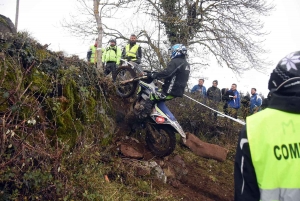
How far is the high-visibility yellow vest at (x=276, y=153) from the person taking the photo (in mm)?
1929

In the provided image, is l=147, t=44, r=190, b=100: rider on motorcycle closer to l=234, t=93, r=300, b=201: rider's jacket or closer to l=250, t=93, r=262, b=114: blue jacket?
l=250, t=93, r=262, b=114: blue jacket

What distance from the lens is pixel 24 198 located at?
388 cm

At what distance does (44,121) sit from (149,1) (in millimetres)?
13130

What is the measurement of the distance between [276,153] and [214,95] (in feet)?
31.0

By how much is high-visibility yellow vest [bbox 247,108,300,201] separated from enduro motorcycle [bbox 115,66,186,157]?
197 inches

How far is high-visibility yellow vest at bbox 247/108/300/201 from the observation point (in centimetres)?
193

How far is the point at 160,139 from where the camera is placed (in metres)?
7.25

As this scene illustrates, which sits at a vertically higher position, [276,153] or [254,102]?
[254,102]

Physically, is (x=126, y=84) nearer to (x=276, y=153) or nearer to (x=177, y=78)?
(x=177, y=78)

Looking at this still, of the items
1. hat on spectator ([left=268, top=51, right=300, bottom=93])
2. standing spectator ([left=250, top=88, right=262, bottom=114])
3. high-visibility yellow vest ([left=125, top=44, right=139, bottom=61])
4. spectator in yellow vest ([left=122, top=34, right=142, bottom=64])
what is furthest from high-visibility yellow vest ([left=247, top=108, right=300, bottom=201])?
standing spectator ([left=250, top=88, right=262, bottom=114])

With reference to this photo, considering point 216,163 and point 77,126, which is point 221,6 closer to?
point 216,163

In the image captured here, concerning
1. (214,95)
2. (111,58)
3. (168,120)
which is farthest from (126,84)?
(214,95)

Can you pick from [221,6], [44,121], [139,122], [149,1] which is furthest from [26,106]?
[221,6]

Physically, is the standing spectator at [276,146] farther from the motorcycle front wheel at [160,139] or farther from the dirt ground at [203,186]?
the motorcycle front wheel at [160,139]
